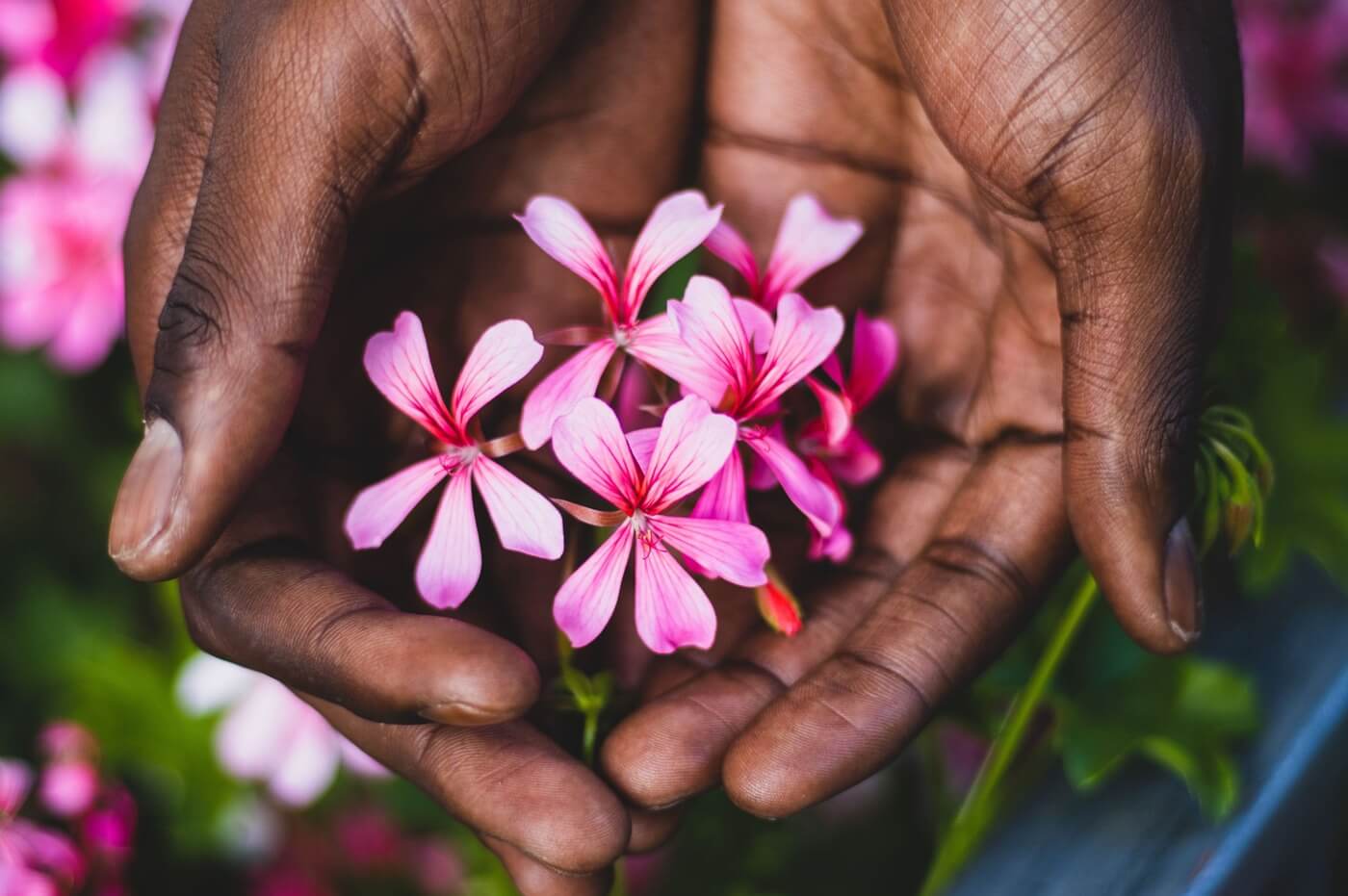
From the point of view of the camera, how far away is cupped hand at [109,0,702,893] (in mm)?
1047

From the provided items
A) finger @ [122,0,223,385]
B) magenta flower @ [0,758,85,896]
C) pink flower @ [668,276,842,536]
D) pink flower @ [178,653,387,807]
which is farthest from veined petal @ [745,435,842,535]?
magenta flower @ [0,758,85,896]

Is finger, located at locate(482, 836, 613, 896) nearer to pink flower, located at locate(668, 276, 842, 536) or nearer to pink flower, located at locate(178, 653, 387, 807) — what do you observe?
pink flower, located at locate(668, 276, 842, 536)

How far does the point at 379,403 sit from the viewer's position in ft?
4.59

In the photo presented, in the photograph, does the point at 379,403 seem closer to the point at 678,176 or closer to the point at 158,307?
the point at 158,307

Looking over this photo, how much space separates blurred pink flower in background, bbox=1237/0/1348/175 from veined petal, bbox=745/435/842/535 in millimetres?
1208

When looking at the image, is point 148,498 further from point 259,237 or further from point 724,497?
point 724,497

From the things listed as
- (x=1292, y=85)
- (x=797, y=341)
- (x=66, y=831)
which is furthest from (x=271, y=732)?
(x=1292, y=85)

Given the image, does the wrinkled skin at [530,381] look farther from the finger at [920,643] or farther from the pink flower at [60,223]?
the pink flower at [60,223]

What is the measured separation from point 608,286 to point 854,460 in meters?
0.34

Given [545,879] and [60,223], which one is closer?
[545,879]

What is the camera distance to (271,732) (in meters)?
1.64

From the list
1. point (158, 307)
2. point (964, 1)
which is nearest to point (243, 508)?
point (158, 307)

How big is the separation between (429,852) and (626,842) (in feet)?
3.23

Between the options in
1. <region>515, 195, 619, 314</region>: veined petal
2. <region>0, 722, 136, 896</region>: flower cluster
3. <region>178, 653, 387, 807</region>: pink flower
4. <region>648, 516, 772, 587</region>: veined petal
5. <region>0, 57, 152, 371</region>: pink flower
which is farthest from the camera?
<region>0, 57, 152, 371</region>: pink flower
